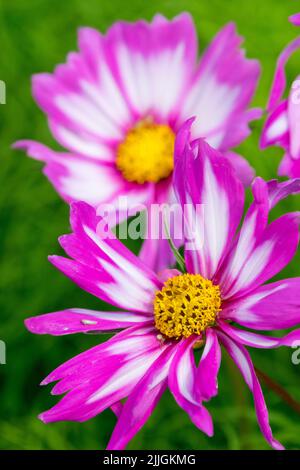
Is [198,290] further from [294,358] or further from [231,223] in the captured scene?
[294,358]

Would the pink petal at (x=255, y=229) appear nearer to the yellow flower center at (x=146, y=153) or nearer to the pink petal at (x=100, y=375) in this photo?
the pink petal at (x=100, y=375)

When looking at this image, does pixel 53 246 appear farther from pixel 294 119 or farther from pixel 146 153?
pixel 294 119

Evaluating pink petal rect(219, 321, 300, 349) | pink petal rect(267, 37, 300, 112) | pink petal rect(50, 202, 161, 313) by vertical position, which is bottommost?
pink petal rect(219, 321, 300, 349)

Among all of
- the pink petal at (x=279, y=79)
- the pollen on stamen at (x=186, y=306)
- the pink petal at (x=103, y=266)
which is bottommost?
the pollen on stamen at (x=186, y=306)

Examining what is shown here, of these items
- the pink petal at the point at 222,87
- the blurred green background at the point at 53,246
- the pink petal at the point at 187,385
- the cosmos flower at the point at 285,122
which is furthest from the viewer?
the blurred green background at the point at 53,246

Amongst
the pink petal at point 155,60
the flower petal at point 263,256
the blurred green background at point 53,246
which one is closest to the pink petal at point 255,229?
the flower petal at point 263,256

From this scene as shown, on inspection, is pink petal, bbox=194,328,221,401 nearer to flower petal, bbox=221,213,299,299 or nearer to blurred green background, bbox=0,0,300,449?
flower petal, bbox=221,213,299,299

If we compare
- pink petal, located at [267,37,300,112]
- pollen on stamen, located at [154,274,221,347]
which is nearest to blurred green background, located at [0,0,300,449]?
pollen on stamen, located at [154,274,221,347]
